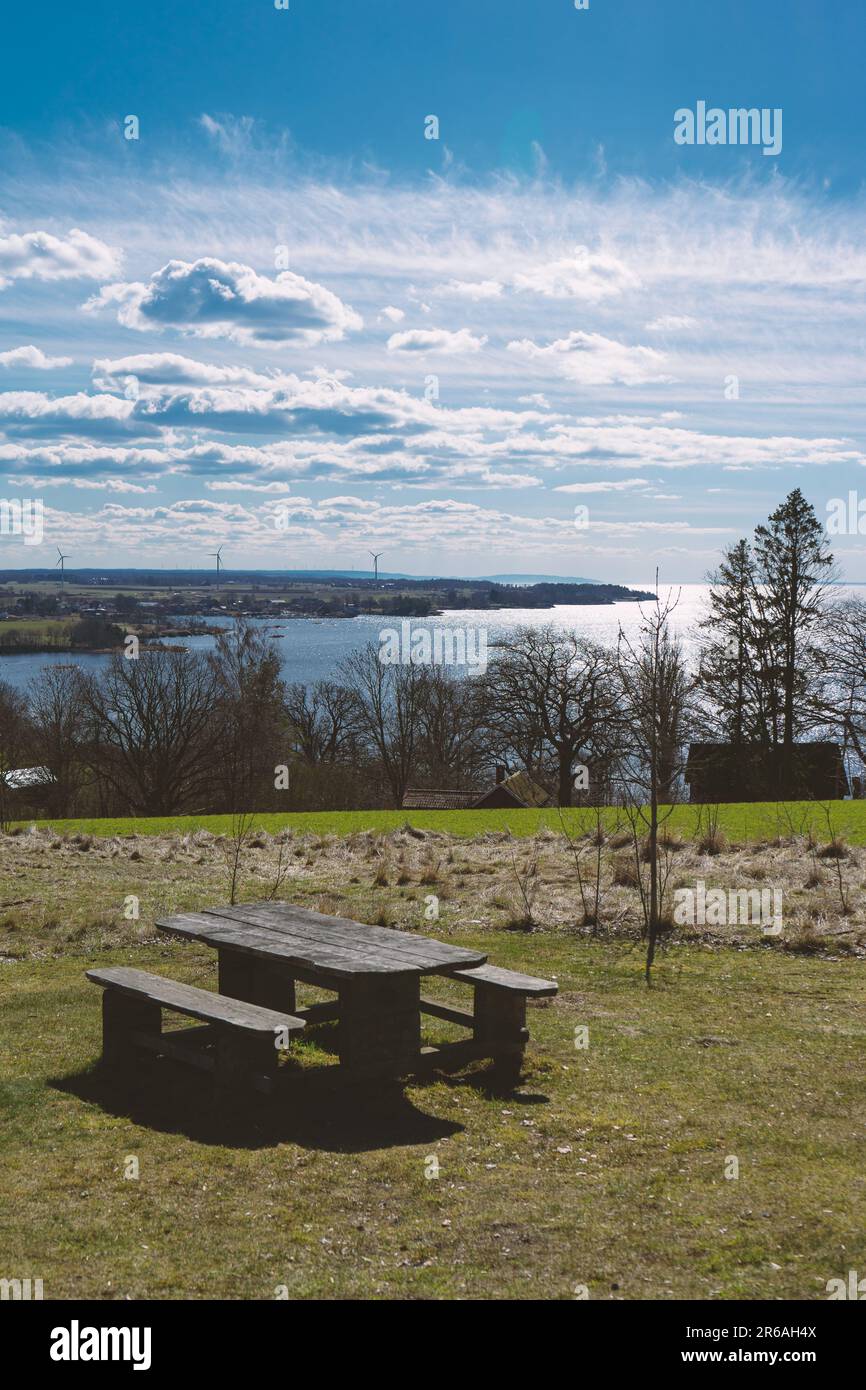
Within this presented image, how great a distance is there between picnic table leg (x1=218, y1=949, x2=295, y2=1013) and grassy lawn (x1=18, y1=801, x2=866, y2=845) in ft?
37.4

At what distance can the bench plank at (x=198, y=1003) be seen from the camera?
21.3 ft

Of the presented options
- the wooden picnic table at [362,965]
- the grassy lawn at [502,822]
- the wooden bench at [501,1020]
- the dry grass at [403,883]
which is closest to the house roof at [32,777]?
the grassy lawn at [502,822]

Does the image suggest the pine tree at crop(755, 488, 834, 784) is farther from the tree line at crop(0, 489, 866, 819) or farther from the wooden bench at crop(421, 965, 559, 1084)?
the wooden bench at crop(421, 965, 559, 1084)

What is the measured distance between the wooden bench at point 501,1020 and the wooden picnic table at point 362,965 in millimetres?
285

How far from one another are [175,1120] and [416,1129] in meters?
1.36

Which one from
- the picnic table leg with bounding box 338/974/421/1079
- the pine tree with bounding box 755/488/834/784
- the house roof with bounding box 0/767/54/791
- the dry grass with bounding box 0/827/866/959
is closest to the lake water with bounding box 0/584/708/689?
the pine tree with bounding box 755/488/834/784

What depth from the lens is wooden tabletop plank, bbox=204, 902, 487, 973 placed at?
7.00 metres

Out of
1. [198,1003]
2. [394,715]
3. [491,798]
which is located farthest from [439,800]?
[198,1003]

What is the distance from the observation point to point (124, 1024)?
7.38 m

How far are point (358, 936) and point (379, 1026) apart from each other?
0.77m

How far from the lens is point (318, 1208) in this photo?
5.23 meters

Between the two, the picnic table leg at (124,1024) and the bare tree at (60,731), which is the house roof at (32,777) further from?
the picnic table leg at (124,1024)

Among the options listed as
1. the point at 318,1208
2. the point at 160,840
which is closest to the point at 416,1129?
the point at 318,1208

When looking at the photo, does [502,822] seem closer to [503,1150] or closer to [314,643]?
[503,1150]
